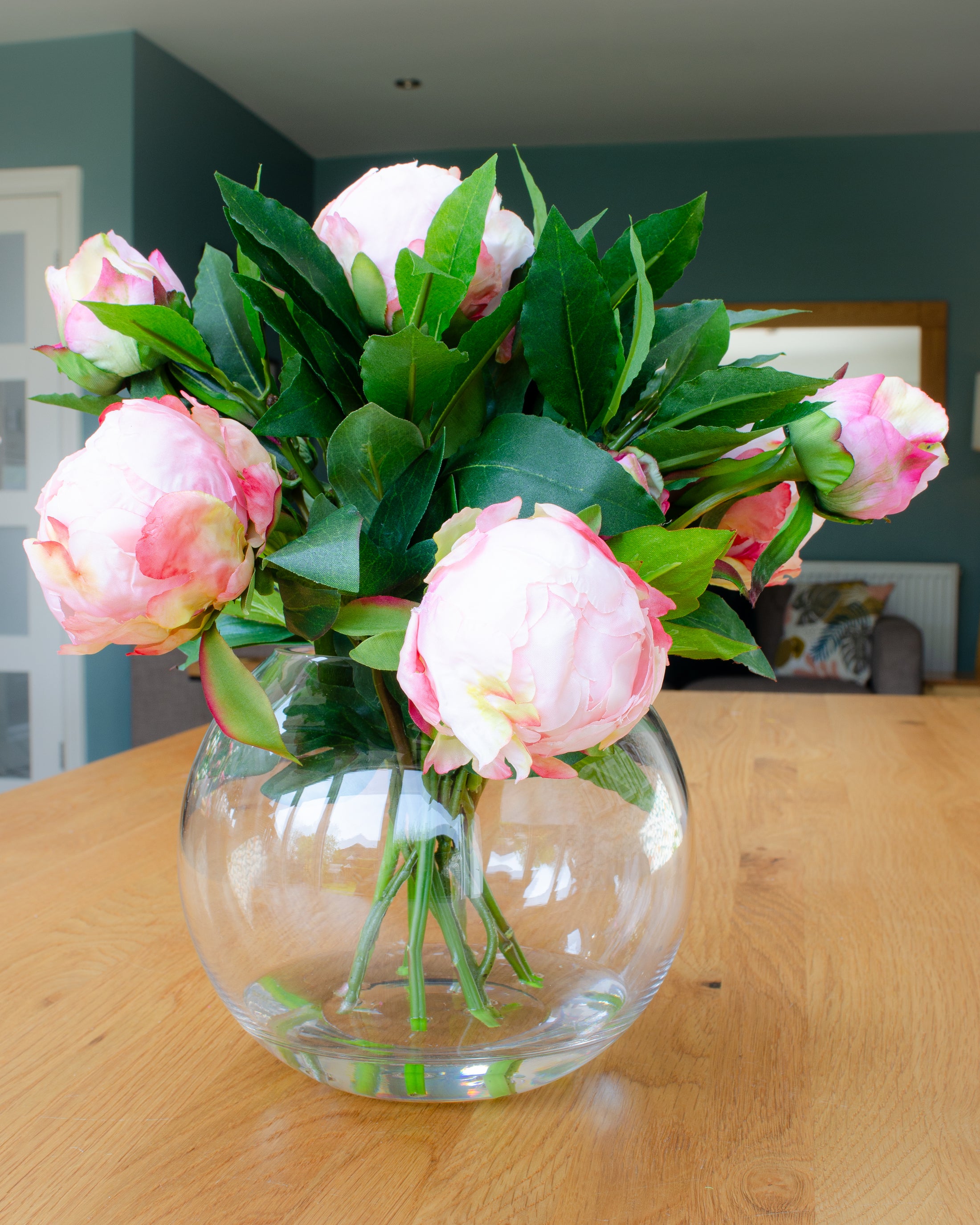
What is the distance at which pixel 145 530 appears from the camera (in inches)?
10.8

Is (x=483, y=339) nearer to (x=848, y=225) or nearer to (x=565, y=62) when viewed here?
(x=565, y=62)

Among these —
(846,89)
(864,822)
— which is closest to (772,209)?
(846,89)

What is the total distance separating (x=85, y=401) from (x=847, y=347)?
4.95 m

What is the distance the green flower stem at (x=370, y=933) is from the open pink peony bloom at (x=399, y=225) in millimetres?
201

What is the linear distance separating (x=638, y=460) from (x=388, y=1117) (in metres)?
0.27

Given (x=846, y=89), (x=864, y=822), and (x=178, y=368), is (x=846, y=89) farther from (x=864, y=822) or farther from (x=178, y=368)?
(x=178, y=368)

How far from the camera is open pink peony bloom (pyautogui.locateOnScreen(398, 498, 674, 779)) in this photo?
256 mm

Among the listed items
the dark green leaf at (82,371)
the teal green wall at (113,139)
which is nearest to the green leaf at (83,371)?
the dark green leaf at (82,371)

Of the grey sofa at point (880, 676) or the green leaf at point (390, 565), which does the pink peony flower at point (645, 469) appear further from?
the grey sofa at point (880, 676)

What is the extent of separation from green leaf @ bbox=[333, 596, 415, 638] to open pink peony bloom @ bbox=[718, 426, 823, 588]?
13 centimetres

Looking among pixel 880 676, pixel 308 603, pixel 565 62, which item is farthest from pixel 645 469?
pixel 565 62

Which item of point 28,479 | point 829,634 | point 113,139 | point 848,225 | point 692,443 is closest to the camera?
point 692,443

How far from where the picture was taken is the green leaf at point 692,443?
1.15 ft

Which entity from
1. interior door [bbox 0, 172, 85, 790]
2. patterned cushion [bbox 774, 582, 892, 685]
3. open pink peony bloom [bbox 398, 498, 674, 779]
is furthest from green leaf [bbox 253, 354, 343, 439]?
patterned cushion [bbox 774, 582, 892, 685]
